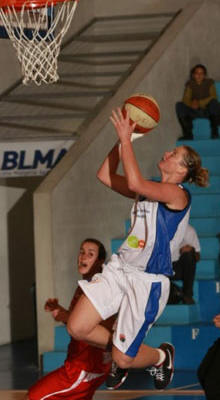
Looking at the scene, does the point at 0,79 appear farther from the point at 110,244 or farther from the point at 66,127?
the point at 110,244

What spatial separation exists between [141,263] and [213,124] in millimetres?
6338

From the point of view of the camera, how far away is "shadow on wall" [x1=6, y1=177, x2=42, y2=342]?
544 inches

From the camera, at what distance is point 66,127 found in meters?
14.5

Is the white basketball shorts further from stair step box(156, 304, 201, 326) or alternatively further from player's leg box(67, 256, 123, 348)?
stair step box(156, 304, 201, 326)

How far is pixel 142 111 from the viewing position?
274 inches

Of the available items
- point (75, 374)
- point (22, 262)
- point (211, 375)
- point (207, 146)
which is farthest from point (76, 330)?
point (22, 262)

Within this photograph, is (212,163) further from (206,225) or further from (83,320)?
(83,320)

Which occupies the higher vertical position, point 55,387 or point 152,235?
point 152,235

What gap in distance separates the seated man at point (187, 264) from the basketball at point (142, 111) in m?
3.82

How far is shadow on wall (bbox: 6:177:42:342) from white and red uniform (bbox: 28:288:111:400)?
20.2 ft

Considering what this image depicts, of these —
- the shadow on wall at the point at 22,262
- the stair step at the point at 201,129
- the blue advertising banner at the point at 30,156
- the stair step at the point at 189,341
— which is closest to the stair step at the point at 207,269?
the stair step at the point at 189,341

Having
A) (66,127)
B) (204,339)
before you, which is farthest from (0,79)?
(204,339)

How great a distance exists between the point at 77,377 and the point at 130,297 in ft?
2.71

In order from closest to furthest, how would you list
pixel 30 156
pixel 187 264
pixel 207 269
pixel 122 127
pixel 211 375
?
pixel 211 375, pixel 122 127, pixel 187 264, pixel 30 156, pixel 207 269
